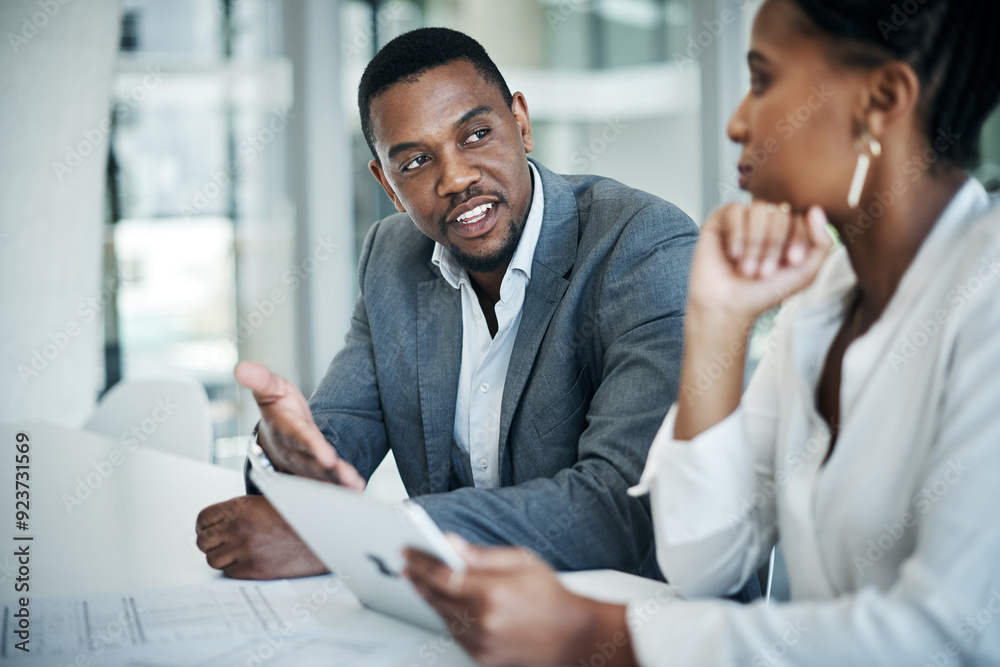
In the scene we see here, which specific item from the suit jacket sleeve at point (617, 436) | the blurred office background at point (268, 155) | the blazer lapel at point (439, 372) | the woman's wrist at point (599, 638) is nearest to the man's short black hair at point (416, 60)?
the blazer lapel at point (439, 372)

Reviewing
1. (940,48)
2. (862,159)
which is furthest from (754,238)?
(940,48)

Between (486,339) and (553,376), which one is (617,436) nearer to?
(553,376)

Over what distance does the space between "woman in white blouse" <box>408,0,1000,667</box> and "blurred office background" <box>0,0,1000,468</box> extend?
252cm

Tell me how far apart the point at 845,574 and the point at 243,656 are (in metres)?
0.69

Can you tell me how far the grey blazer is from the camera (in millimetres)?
1290

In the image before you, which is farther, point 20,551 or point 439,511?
point 20,551

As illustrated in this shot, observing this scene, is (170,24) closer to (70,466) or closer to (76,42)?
(76,42)

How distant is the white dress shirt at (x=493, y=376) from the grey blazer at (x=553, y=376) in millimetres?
34

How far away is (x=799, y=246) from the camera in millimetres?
1020

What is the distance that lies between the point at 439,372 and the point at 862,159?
1108mm

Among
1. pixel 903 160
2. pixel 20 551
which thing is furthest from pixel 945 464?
pixel 20 551

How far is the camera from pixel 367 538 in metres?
0.94

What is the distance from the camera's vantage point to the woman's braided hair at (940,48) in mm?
915

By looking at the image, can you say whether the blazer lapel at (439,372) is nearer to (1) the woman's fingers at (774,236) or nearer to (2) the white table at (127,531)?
(2) the white table at (127,531)
